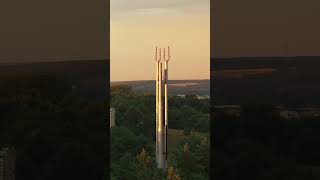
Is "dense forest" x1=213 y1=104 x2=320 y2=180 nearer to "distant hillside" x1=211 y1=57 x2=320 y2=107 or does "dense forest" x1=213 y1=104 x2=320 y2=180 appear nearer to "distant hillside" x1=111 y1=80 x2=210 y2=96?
"distant hillside" x1=211 y1=57 x2=320 y2=107

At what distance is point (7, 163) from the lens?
5.11m

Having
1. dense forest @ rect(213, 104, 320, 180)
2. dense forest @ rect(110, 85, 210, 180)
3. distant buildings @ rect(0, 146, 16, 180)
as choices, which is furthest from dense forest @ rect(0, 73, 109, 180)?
dense forest @ rect(213, 104, 320, 180)

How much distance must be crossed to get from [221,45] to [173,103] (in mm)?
822

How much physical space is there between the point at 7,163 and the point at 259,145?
2.47 meters

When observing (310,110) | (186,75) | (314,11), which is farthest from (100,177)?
(314,11)

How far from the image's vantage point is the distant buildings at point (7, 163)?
4984 millimetres

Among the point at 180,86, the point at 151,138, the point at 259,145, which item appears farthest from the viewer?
the point at 151,138

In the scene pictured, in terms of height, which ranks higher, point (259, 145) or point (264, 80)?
point (264, 80)

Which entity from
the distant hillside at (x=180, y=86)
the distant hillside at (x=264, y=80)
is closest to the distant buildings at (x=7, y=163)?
the distant hillside at (x=180, y=86)

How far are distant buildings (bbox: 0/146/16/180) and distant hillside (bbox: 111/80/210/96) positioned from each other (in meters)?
1.27

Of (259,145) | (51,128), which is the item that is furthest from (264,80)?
(51,128)

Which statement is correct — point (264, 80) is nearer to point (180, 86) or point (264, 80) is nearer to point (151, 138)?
point (180, 86)

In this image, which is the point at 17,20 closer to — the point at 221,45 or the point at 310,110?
the point at 221,45

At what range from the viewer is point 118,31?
213 inches
